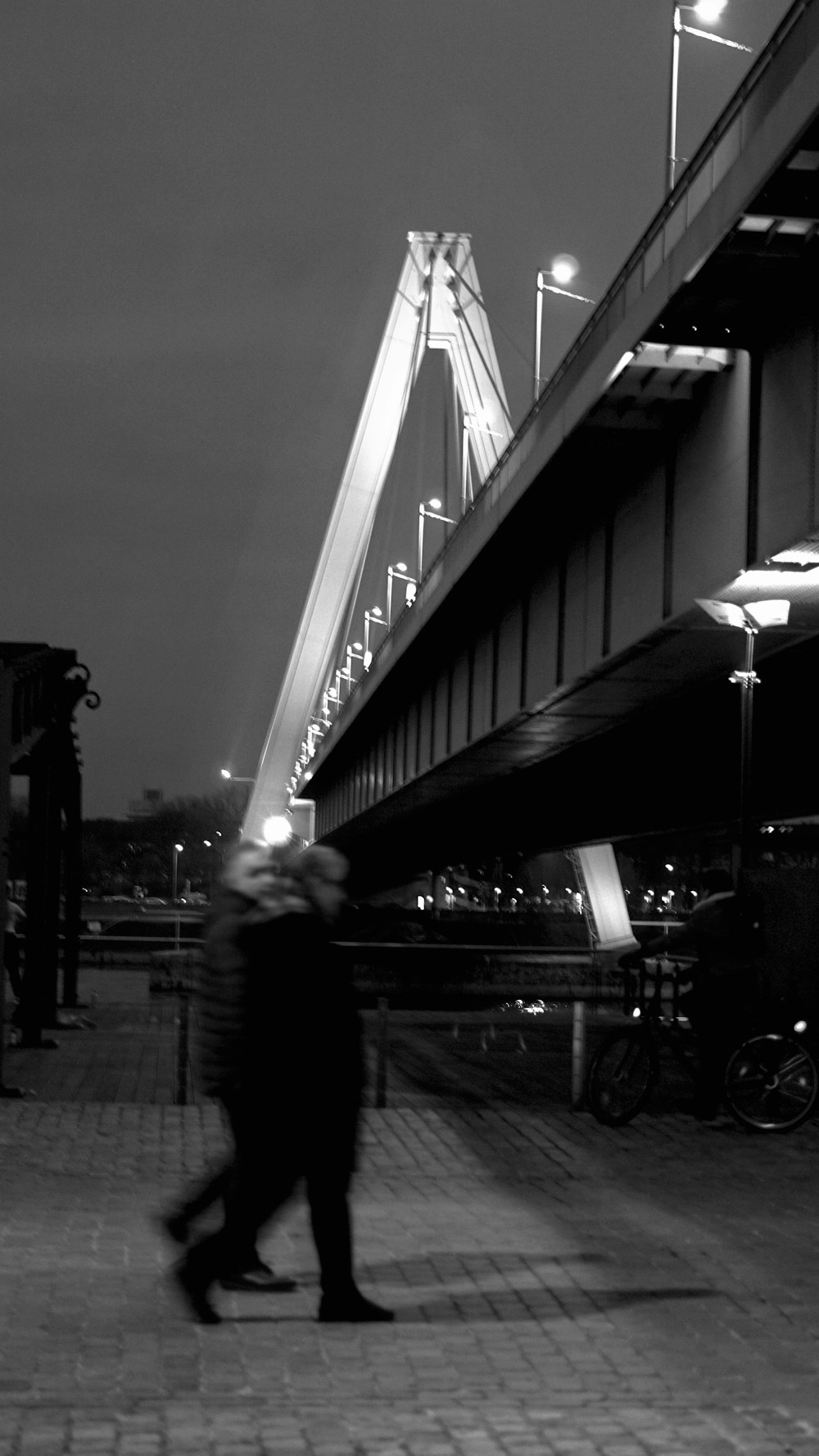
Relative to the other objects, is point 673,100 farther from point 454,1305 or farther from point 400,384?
point 400,384

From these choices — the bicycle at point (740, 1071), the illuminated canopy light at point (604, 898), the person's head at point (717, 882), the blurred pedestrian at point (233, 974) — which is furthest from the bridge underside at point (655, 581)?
the illuminated canopy light at point (604, 898)

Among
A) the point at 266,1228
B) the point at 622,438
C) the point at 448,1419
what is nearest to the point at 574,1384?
the point at 448,1419

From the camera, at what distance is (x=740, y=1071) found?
13789 millimetres

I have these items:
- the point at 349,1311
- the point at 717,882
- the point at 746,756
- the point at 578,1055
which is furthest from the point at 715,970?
the point at 349,1311

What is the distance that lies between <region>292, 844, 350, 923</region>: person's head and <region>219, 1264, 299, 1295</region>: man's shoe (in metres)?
1.49

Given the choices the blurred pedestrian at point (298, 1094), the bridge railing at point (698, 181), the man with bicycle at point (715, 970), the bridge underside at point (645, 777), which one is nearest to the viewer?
the blurred pedestrian at point (298, 1094)

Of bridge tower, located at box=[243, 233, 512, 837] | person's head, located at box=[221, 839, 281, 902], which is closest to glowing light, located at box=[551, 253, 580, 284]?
person's head, located at box=[221, 839, 281, 902]

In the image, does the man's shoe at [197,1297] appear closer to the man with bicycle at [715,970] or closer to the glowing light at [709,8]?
the man with bicycle at [715,970]

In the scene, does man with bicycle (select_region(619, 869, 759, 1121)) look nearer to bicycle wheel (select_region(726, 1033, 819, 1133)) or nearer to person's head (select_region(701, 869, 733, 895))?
bicycle wheel (select_region(726, 1033, 819, 1133))

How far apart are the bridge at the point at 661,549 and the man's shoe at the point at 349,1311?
5620mm

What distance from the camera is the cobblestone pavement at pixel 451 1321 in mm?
5891

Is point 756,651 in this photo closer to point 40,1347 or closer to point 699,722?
point 699,722

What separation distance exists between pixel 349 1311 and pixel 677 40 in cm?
1163

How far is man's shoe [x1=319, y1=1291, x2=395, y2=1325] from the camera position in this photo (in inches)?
287
